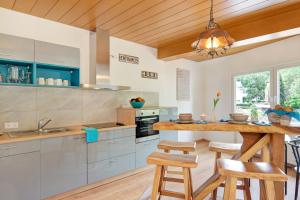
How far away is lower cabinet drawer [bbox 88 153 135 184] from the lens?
8.97 ft

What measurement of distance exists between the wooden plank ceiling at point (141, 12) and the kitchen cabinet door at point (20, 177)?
194 centimetres

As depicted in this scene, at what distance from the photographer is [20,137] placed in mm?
2168

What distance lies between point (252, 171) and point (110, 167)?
7.05 ft

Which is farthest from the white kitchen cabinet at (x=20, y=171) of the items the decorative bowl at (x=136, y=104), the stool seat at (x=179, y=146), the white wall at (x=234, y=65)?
the white wall at (x=234, y=65)

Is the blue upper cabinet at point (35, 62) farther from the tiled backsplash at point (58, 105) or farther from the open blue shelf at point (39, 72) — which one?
the tiled backsplash at point (58, 105)

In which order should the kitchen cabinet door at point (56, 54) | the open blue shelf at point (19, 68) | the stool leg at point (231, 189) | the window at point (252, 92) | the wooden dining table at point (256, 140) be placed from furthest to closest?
the window at point (252, 92), the kitchen cabinet door at point (56, 54), the open blue shelf at point (19, 68), the wooden dining table at point (256, 140), the stool leg at point (231, 189)

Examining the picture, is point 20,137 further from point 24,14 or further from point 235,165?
point 235,165

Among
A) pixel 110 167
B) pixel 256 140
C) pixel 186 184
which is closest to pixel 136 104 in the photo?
pixel 110 167

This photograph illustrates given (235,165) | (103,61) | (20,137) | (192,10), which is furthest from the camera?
(103,61)

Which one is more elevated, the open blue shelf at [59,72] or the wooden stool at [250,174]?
the open blue shelf at [59,72]

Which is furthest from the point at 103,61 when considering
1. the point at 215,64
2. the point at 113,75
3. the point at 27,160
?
the point at 215,64

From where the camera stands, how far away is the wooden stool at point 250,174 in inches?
54.1

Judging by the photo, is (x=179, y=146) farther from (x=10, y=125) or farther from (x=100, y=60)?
(x=10, y=125)

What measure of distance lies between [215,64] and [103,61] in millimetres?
3497
